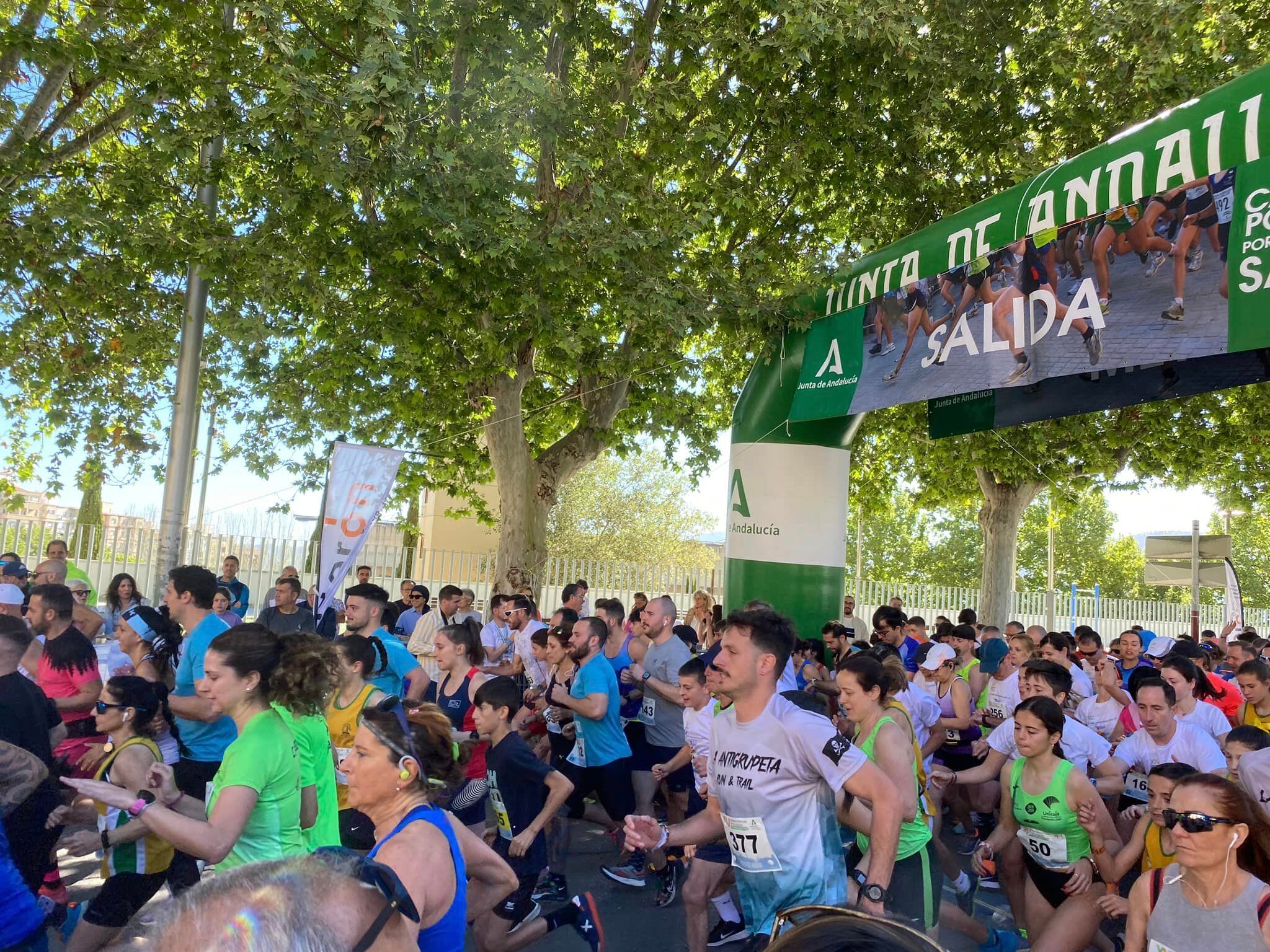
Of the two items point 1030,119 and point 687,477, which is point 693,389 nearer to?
point 687,477

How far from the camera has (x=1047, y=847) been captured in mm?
4871

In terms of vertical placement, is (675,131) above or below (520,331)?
above

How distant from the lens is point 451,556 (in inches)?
659

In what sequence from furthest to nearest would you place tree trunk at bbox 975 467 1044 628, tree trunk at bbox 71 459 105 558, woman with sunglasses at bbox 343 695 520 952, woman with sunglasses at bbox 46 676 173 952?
1. tree trunk at bbox 975 467 1044 628
2. tree trunk at bbox 71 459 105 558
3. woman with sunglasses at bbox 46 676 173 952
4. woman with sunglasses at bbox 343 695 520 952

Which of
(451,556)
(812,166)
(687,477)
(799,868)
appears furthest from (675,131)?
(799,868)

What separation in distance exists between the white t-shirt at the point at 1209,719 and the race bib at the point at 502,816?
413 centimetres

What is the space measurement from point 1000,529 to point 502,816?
47.3 ft

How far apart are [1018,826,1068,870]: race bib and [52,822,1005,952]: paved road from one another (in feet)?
3.20

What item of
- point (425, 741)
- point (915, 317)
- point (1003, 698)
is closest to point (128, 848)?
point (425, 741)

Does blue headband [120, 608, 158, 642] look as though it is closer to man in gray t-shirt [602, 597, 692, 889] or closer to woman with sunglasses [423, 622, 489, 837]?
woman with sunglasses [423, 622, 489, 837]

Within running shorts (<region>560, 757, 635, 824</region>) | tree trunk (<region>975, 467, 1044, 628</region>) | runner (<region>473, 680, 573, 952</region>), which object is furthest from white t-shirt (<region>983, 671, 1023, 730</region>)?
tree trunk (<region>975, 467, 1044, 628</region>)

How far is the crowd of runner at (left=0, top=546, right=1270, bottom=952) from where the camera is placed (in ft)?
9.50

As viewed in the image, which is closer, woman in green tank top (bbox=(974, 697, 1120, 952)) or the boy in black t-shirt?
woman in green tank top (bbox=(974, 697, 1120, 952))

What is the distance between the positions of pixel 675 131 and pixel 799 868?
10147 millimetres
